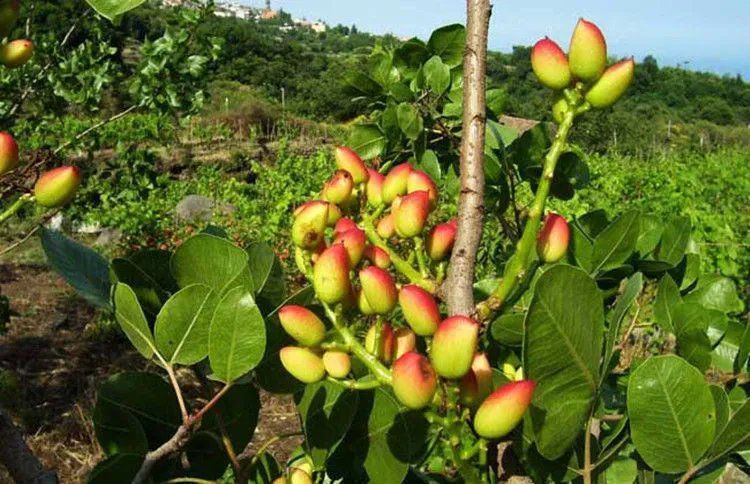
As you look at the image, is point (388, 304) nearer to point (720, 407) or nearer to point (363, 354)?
point (363, 354)

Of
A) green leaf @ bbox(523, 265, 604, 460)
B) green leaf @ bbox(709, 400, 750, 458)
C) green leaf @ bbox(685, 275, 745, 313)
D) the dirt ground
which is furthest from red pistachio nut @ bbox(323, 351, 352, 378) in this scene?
the dirt ground

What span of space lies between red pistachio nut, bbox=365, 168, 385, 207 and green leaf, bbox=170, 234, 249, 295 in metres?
0.11

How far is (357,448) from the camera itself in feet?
1.65

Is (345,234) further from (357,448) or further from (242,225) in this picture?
(242,225)

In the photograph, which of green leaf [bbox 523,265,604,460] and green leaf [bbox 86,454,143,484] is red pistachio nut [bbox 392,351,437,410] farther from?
green leaf [bbox 86,454,143,484]

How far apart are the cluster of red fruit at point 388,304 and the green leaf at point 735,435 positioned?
119mm

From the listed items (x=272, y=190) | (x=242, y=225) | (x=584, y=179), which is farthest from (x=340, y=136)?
(x=584, y=179)

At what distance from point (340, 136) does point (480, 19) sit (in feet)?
52.9

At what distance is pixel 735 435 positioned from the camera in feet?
1.36

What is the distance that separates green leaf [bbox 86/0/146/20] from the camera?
1.30 feet

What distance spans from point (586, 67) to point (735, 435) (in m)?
0.22

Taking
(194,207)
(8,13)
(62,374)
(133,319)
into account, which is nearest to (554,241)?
(133,319)

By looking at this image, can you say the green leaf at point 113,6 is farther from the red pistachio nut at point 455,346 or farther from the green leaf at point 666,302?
the green leaf at point 666,302

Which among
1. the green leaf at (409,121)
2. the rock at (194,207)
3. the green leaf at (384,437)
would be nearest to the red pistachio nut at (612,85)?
the green leaf at (384,437)
